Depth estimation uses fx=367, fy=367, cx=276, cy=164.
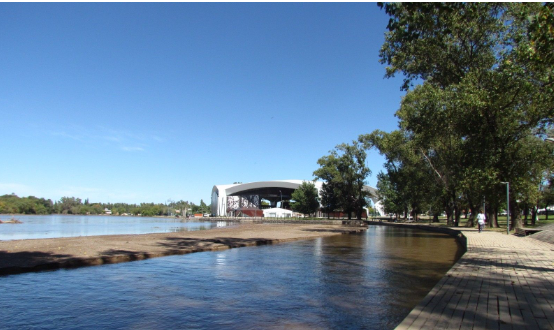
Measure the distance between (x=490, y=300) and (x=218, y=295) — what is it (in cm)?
521

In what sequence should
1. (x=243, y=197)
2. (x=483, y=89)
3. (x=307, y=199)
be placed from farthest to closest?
1. (x=243, y=197)
2. (x=307, y=199)
3. (x=483, y=89)

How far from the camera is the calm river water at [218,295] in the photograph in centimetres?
612

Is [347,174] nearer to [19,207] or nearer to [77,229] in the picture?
[77,229]

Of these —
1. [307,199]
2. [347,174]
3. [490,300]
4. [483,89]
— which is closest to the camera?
[490,300]

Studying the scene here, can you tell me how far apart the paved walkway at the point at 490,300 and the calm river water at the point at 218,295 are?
85cm

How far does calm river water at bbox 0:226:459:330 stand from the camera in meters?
6.12

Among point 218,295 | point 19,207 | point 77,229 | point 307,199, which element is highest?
point 307,199

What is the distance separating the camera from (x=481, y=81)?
21.5 m

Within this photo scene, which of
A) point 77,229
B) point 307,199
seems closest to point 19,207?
point 307,199

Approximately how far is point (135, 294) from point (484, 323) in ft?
21.8

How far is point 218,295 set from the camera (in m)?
8.00

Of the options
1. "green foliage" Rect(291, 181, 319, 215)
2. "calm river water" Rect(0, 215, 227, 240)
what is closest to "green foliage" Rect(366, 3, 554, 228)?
"calm river water" Rect(0, 215, 227, 240)

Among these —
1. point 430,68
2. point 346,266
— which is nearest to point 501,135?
point 430,68

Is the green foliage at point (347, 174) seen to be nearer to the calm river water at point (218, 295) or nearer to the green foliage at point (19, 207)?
the calm river water at point (218, 295)
